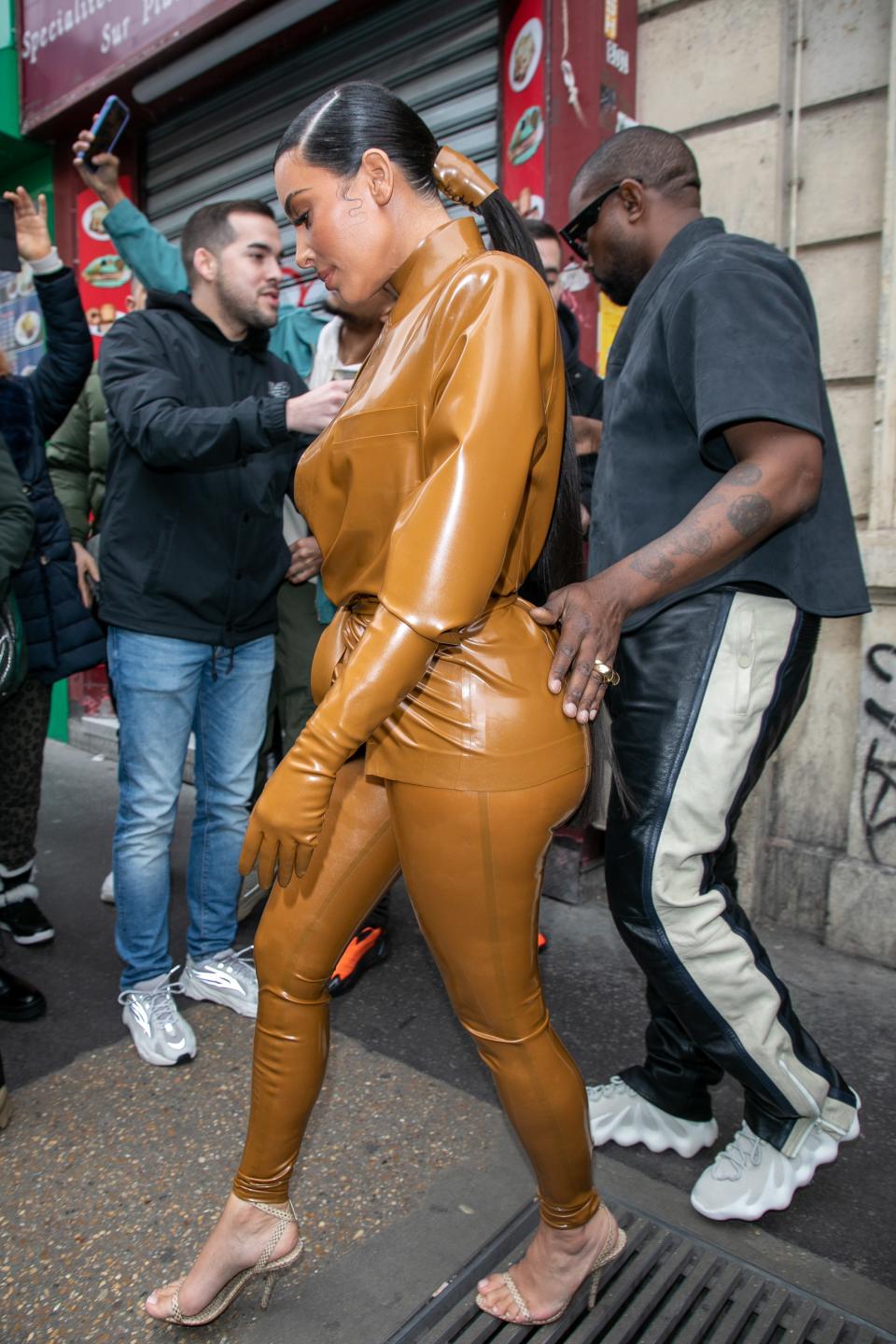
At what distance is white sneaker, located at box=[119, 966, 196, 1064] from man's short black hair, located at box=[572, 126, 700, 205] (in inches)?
94.7

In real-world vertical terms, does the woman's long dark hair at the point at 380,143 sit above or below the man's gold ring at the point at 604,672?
above

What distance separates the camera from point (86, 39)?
6664 mm

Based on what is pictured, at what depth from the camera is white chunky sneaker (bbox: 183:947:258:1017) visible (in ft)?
10.1

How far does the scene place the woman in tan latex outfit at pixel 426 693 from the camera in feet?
4.67

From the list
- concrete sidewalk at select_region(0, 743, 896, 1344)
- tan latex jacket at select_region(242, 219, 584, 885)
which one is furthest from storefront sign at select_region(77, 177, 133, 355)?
tan latex jacket at select_region(242, 219, 584, 885)

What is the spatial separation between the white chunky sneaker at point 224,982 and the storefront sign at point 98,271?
16.8 feet

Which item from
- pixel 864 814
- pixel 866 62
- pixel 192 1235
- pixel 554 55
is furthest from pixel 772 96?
pixel 192 1235

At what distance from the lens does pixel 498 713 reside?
156 centimetres

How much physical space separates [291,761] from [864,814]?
108 inches

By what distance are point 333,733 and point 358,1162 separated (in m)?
1.41

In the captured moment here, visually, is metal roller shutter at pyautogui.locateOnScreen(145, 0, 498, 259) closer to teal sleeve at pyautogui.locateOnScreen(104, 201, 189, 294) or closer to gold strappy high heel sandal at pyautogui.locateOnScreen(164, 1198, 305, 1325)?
teal sleeve at pyautogui.locateOnScreen(104, 201, 189, 294)

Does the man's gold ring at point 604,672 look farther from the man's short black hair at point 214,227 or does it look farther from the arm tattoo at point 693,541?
the man's short black hair at point 214,227

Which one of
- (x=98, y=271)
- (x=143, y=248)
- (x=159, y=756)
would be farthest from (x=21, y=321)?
(x=159, y=756)

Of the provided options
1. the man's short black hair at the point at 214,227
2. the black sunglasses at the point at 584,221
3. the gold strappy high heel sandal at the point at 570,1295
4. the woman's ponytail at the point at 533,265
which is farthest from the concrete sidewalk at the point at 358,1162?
the man's short black hair at the point at 214,227
